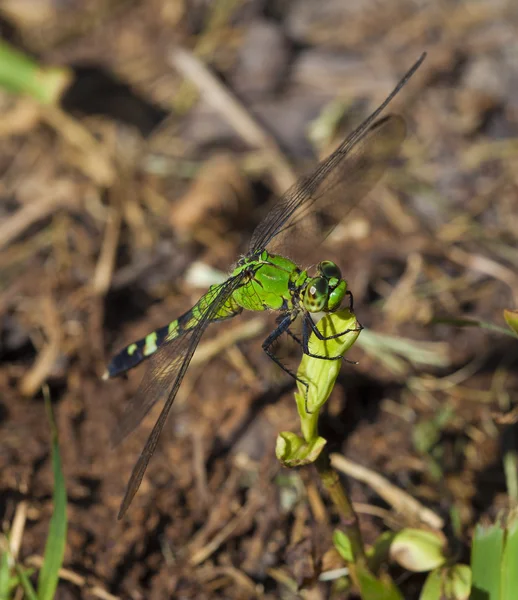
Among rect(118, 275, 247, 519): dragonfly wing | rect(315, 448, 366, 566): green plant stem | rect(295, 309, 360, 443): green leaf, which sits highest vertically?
rect(118, 275, 247, 519): dragonfly wing

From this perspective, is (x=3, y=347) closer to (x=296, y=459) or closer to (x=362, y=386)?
(x=362, y=386)

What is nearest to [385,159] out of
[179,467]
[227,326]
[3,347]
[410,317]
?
[410,317]

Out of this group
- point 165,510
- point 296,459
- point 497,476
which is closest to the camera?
point 296,459

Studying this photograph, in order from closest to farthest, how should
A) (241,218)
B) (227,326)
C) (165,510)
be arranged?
(165,510) → (227,326) → (241,218)

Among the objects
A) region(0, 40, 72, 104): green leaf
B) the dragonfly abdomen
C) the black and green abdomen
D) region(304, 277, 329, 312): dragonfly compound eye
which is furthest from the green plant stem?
region(0, 40, 72, 104): green leaf

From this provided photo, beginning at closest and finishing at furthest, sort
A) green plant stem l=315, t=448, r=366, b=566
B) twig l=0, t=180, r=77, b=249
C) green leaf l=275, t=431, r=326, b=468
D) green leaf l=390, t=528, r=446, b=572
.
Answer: green leaf l=275, t=431, r=326, b=468
green plant stem l=315, t=448, r=366, b=566
green leaf l=390, t=528, r=446, b=572
twig l=0, t=180, r=77, b=249

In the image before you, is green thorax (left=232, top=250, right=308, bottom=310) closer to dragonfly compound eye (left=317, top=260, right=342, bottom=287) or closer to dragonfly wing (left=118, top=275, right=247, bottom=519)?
dragonfly wing (left=118, top=275, right=247, bottom=519)

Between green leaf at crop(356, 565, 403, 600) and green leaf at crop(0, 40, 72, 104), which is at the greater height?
green leaf at crop(0, 40, 72, 104)

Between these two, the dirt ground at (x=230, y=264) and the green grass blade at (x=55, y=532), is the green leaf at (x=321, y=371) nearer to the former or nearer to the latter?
the dirt ground at (x=230, y=264)
